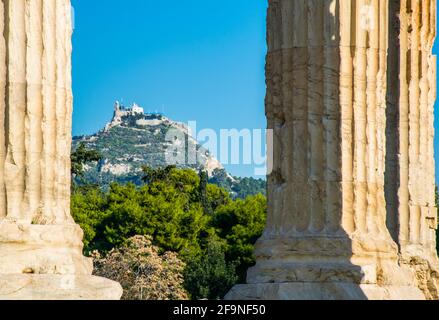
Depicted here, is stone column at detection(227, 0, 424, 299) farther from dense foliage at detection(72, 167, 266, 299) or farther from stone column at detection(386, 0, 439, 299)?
dense foliage at detection(72, 167, 266, 299)

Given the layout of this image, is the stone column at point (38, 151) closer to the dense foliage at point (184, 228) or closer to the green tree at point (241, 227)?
the dense foliage at point (184, 228)

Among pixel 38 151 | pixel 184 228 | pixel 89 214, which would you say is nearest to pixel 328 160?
pixel 38 151

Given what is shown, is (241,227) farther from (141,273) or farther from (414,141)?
(414,141)

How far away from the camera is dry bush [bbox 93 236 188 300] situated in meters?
62.9

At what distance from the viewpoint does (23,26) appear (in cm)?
2172

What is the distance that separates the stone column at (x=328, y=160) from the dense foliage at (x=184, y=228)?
1795 inches

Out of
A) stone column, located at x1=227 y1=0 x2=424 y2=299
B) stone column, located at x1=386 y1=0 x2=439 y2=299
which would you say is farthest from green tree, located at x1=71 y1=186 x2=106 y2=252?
stone column, located at x1=227 y1=0 x2=424 y2=299

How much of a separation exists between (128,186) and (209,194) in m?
14.7

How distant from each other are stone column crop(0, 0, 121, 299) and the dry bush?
1596 inches

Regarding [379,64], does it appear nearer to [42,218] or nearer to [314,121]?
[314,121]

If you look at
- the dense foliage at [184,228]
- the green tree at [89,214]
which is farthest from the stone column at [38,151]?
the green tree at [89,214]

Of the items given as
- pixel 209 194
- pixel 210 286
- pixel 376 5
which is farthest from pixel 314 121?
pixel 209 194

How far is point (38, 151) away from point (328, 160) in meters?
4.82

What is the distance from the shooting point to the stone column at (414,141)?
2966 cm
